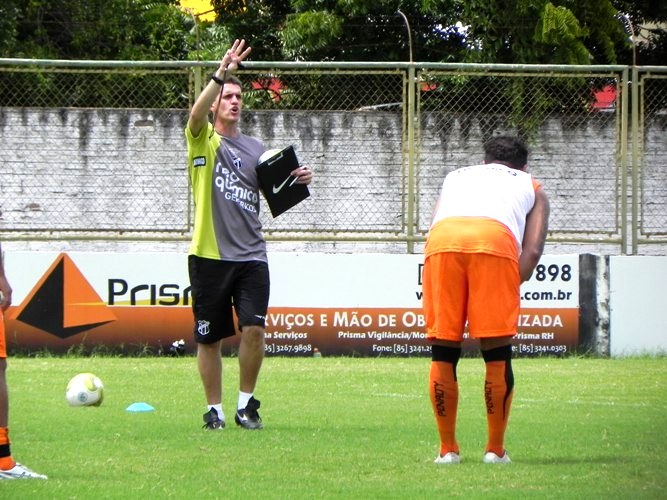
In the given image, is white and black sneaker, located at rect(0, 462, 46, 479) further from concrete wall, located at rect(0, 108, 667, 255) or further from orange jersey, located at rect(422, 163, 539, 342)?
concrete wall, located at rect(0, 108, 667, 255)

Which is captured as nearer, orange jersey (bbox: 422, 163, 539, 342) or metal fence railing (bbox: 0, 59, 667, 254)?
orange jersey (bbox: 422, 163, 539, 342)

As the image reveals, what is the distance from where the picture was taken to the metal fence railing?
51.0 ft

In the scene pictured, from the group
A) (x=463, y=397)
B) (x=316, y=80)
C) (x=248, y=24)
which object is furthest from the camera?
(x=248, y=24)

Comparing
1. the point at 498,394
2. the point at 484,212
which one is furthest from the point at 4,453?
the point at 484,212

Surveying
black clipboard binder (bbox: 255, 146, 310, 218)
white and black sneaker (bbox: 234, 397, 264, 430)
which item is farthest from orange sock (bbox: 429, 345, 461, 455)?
black clipboard binder (bbox: 255, 146, 310, 218)

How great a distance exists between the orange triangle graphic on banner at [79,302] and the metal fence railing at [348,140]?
0.73m

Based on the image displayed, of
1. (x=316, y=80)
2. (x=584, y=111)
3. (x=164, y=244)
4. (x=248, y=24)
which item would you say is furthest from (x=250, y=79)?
(x=248, y=24)

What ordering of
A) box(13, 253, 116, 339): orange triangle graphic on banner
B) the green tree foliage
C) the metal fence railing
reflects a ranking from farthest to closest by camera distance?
the green tree foliage → the metal fence railing → box(13, 253, 116, 339): orange triangle graphic on banner

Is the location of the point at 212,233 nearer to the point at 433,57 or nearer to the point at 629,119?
the point at 629,119

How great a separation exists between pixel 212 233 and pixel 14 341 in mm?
6209

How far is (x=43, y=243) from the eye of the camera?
16.4m

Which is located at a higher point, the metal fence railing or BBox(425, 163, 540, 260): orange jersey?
the metal fence railing

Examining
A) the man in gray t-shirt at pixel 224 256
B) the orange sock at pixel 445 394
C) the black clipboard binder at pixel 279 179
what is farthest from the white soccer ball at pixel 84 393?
the orange sock at pixel 445 394

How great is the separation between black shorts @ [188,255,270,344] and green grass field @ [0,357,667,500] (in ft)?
2.09
